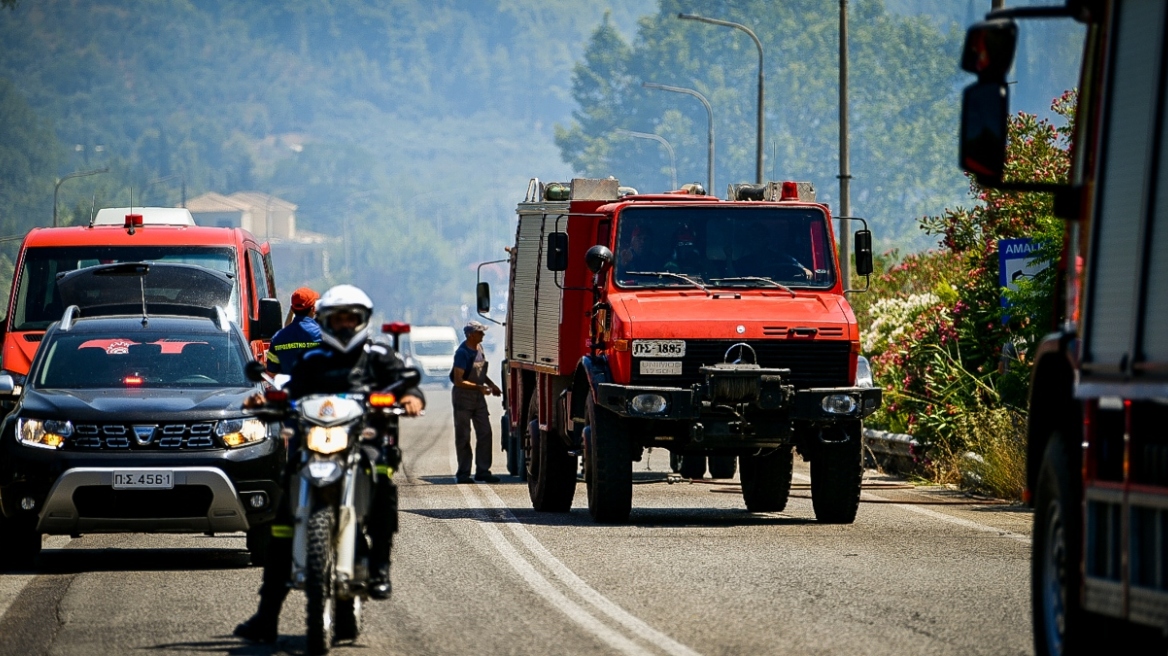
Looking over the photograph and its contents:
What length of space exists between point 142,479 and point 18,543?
3.90ft

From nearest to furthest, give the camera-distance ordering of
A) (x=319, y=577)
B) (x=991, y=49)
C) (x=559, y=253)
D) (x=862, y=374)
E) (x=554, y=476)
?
(x=991, y=49) → (x=319, y=577) → (x=862, y=374) → (x=559, y=253) → (x=554, y=476)

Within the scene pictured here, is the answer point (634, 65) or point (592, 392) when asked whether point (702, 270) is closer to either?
point (592, 392)

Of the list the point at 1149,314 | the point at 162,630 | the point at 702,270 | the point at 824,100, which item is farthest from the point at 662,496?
the point at 824,100

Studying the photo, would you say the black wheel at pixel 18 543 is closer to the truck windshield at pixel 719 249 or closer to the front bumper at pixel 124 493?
the front bumper at pixel 124 493

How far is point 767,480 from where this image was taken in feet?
61.1

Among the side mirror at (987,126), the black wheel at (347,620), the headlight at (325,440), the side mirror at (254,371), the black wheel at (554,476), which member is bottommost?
the black wheel at (554,476)

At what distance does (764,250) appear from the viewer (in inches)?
712

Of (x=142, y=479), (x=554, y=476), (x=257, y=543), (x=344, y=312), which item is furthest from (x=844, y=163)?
(x=344, y=312)

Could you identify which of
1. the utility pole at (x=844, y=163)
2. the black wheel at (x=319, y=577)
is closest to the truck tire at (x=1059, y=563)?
the black wheel at (x=319, y=577)

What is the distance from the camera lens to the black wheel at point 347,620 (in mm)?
10141

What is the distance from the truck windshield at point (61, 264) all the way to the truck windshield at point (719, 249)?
4.70 meters

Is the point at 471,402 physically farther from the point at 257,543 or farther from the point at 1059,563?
the point at 1059,563

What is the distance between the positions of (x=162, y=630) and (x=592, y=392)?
22.3 ft

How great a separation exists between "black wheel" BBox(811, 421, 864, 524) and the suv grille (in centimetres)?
554
